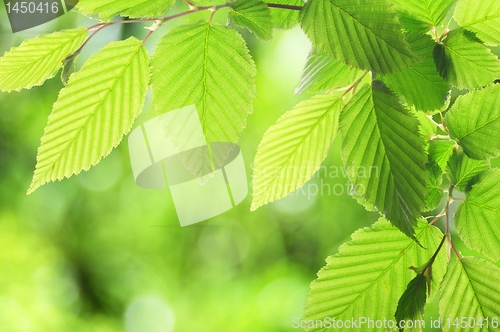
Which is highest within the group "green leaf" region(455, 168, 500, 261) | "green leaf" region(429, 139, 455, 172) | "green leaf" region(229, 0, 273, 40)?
"green leaf" region(229, 0, 273, 40)

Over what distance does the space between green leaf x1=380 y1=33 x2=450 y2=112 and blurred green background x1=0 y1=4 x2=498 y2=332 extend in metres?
3.05

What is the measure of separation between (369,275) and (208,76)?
17 centimetres

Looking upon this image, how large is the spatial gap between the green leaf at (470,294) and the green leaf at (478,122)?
7cm

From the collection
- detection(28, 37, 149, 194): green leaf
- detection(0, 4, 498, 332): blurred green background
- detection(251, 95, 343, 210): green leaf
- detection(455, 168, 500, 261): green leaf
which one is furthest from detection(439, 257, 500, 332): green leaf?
detection(0, 4, 498, 332): blurred green background

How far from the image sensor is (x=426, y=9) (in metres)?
0.28

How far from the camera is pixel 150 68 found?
26 cm

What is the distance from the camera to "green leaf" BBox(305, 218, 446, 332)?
28 cm

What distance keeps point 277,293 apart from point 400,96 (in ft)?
10.9

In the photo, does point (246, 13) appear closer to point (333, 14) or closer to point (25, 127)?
point (333, 14)

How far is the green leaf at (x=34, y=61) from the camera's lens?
271mm

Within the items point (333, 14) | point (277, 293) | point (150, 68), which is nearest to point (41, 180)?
point (150, 68)

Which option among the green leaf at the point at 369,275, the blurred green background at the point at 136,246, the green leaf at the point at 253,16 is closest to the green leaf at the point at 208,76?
the green leaf at the point at 253,16

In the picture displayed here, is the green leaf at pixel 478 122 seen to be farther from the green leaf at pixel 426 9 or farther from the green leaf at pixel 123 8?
the green leaf at pixel 123 8

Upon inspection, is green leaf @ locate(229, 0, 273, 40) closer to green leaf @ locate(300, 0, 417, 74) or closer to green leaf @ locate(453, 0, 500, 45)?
green leaf @ locate(300, 0, 417, 74)
